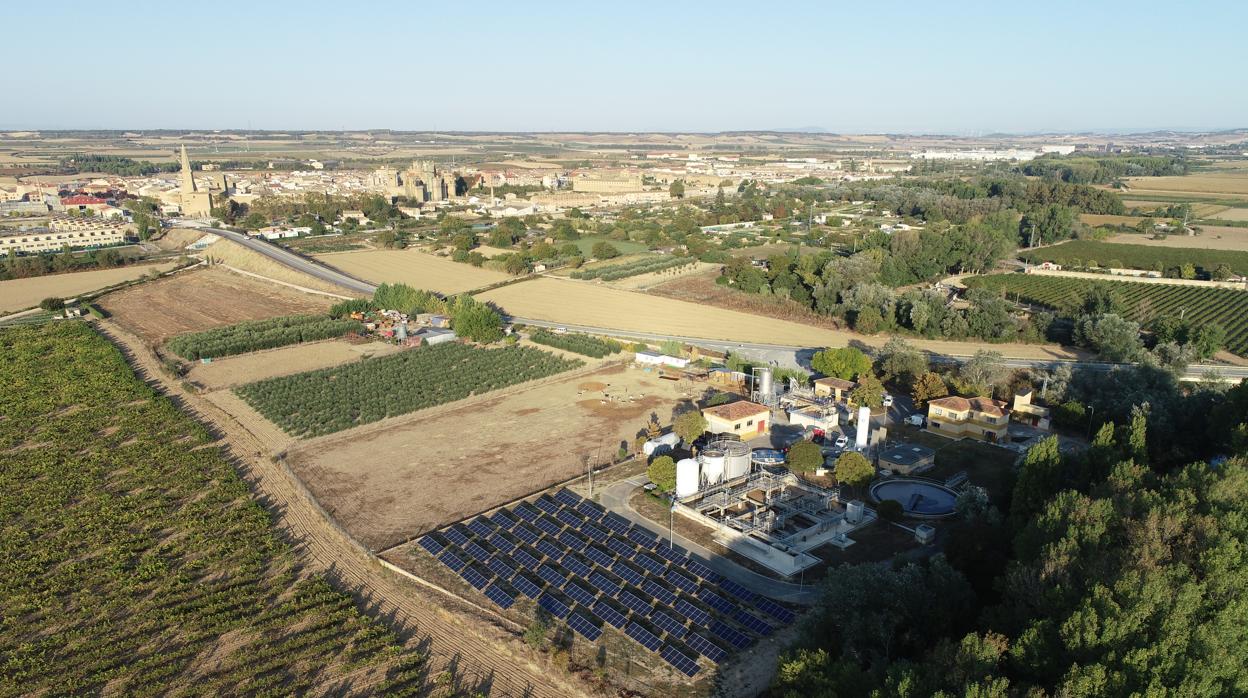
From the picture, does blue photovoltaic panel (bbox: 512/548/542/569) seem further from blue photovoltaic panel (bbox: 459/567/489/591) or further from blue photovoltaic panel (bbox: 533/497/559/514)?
blue photovoltaic panel (bbox: 533/497/559/514)

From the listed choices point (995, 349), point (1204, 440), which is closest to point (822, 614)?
point (1204, 440)

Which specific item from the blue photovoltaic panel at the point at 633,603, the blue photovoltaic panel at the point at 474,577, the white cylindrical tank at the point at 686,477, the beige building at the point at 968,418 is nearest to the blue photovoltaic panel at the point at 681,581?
the blue photovoltaic panel at the point at 633,603

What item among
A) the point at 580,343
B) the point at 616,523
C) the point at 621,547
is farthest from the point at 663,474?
the point at 580,343

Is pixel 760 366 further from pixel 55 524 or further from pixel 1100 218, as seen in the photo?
pixel 1100 218

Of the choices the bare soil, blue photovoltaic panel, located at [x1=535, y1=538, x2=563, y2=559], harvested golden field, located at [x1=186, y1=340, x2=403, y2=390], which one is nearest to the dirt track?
the bare soil

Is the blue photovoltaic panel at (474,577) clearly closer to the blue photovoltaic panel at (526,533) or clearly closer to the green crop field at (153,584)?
the blue photovoltaic panel at (526,533)
